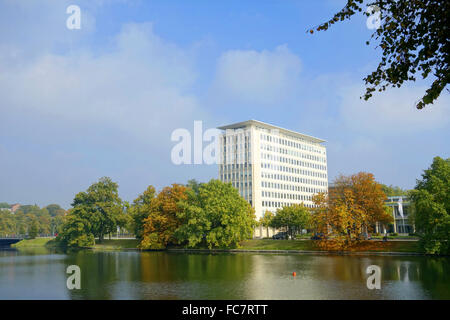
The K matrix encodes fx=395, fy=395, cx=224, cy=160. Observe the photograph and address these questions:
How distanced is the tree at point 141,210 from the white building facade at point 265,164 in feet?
144

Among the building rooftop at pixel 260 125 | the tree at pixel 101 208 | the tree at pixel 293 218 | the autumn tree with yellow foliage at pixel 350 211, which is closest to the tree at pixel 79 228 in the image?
the tree at pixel 101 208

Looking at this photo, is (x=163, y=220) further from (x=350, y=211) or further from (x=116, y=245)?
(x=350, y=211)

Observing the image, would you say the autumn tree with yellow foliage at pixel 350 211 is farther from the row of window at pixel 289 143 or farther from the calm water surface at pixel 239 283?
the row of window at pixel 289 143

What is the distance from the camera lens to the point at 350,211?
260 feet

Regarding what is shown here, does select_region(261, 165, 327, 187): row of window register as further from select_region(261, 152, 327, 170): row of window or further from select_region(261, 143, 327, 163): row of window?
select_region(261, 143, 327, 163): row of window

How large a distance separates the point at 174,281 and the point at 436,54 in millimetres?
33827

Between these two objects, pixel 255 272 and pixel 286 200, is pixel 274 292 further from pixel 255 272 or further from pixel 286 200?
pixel 286 200

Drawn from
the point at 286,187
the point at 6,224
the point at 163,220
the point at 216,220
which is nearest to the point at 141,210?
the point at 163,220

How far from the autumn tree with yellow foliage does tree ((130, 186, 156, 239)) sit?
1838 inches

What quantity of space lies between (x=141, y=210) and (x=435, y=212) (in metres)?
71.2

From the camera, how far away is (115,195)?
12719cm

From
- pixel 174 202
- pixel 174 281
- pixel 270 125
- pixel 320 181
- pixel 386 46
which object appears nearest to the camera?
pixel 386 46

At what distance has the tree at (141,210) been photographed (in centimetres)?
10762
